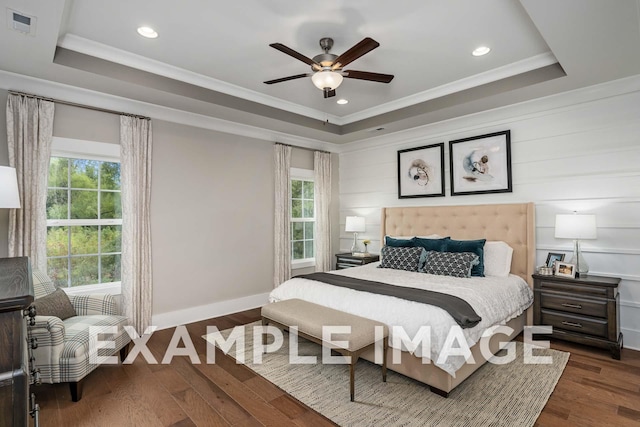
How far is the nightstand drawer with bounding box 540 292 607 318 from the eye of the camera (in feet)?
10.3

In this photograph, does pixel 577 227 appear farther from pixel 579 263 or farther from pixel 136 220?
pixel 136 220

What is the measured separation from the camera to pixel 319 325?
2629 mm

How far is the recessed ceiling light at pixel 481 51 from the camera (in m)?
3.10

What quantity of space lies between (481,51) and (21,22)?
3756mm

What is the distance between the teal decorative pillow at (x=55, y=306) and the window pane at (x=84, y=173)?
4.02 ft

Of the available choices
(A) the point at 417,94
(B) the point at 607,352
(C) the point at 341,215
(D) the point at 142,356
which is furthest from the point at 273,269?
(B) the point at 607,352

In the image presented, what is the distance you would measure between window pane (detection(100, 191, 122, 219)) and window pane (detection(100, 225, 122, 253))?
0.13 metres

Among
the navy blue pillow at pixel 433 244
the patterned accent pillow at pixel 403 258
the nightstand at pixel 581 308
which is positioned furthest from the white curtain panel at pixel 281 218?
the nightstand at pixel 581 308

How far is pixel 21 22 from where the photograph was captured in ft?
7.59

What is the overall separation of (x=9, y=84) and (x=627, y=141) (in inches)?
239

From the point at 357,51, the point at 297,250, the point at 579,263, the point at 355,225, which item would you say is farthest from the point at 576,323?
the point at 297,250

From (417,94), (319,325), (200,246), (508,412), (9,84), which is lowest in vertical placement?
(508,412)

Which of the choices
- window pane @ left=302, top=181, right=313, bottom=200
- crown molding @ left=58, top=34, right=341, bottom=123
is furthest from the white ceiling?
window pane @ left=302, top=181, right=313, bottom=200

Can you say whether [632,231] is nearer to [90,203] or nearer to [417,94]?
[417,94]
